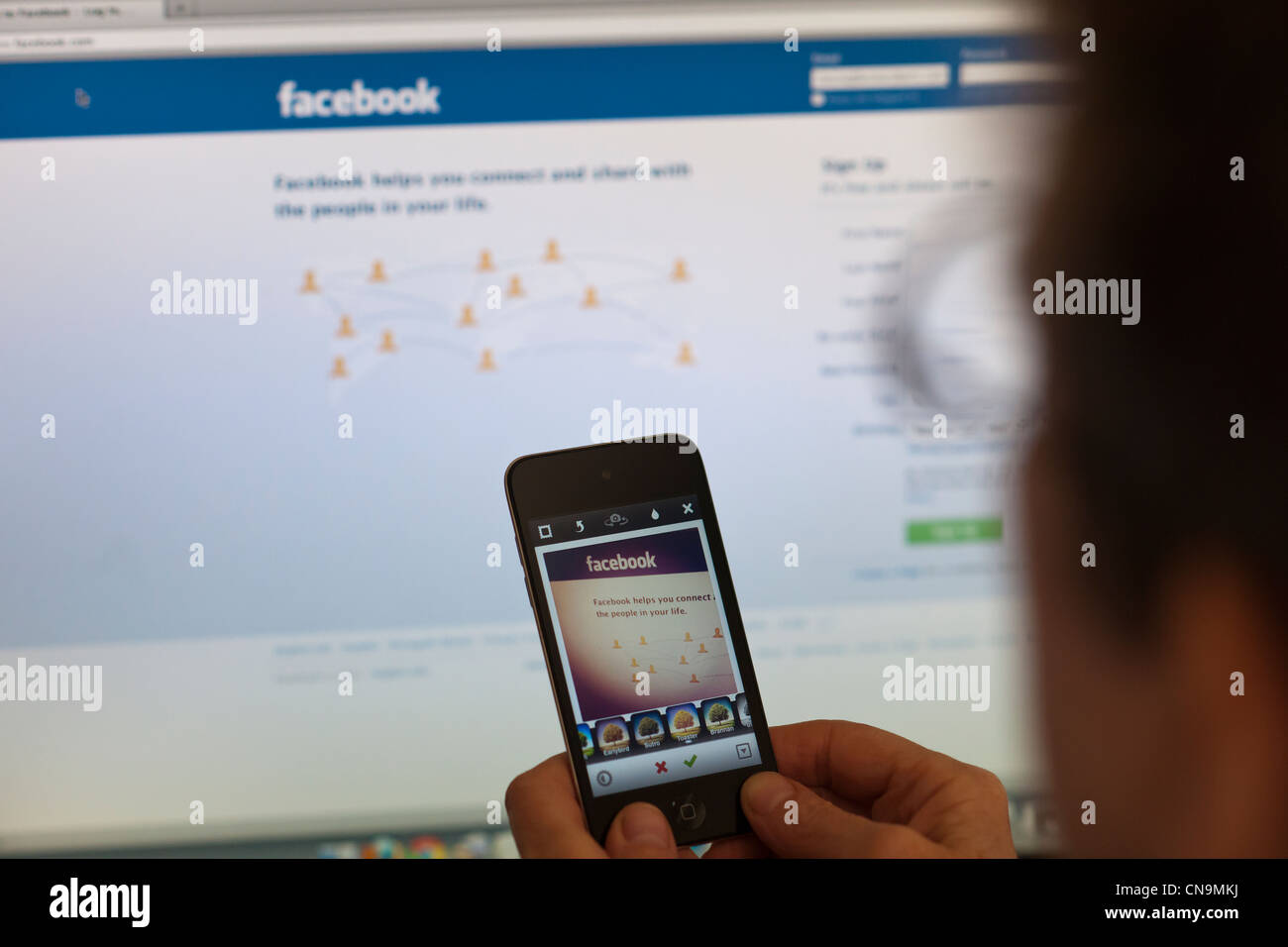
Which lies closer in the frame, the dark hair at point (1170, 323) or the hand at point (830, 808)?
the hand at point (830, 808)

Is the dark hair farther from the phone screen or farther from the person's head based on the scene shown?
the phone screen

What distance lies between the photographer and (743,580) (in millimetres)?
639

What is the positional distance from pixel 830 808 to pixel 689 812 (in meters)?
0.10

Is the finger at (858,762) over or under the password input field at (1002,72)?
under

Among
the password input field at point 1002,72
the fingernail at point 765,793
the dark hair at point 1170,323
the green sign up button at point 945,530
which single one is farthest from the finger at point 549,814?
the password input field at point 1002,72

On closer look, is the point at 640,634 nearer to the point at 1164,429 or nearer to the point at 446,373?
the point at 446,373

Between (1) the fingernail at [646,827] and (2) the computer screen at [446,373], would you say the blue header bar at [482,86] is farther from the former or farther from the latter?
(1) the fingernail at [646,827]

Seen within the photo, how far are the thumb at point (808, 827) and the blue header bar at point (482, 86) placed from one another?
1.69 ft

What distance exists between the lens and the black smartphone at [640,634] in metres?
0.56

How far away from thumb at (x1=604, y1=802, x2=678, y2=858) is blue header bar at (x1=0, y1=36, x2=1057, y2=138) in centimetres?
52
